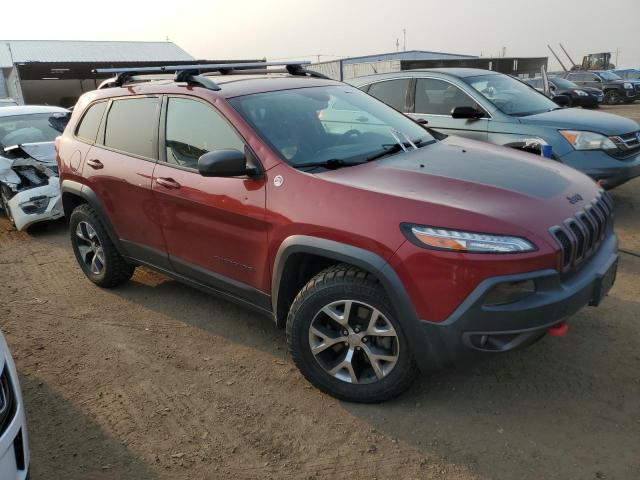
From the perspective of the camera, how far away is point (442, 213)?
8.34 feet

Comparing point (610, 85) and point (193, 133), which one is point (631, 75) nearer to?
point (610, 85)

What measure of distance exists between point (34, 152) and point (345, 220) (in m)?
5.90

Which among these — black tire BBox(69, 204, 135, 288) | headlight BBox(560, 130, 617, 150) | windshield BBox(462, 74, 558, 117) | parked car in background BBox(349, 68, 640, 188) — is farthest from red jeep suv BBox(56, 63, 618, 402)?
windshield BBox(462, 74, 558, 117)

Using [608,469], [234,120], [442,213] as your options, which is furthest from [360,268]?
[608,469]

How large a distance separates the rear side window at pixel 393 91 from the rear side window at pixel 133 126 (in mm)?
3545

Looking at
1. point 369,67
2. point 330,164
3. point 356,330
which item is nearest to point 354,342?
point 356,330

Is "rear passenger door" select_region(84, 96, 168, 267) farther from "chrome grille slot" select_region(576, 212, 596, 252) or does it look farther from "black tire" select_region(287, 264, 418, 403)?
"chrome grille slot" select_region(576, 212, 596, 252)

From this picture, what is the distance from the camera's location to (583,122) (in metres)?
5.83

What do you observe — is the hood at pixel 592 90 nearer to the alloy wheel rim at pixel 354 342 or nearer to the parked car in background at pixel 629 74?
the parked car in background at pixel 629 74

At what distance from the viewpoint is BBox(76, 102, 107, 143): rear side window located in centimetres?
446

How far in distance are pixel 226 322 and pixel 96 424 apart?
1287 mm

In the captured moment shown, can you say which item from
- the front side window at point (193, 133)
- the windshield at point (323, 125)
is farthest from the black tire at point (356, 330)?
the front side window at point (193, 133)

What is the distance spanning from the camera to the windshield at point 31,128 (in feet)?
24.0

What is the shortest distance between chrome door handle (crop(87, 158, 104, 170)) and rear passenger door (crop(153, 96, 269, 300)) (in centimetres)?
78
